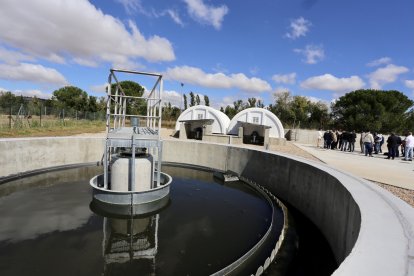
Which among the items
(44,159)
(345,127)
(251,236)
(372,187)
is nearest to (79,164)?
(44,159)

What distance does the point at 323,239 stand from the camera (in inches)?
285

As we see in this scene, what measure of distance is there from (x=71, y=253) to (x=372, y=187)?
727 centimetres

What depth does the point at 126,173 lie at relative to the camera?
8609 millimetres

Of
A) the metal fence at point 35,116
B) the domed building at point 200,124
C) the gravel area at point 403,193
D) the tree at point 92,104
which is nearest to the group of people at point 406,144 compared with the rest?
the gravel area at point 403,193

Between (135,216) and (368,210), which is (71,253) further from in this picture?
(368,210)

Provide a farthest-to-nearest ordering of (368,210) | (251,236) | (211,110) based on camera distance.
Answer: (211,110)
(251,236)
(368,210)

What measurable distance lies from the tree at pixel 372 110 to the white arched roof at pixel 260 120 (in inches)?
818

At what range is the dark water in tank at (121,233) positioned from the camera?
5.38m

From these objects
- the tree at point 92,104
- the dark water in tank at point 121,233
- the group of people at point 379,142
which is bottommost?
the dark water in tank at point 121,233

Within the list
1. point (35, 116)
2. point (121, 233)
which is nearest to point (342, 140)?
point (121, 233)

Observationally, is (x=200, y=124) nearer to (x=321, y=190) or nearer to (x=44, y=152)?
(x=44, y=152)

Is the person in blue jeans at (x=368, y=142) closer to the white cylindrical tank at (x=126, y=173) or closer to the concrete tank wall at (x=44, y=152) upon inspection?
the white cylindrical tank at (x=126, y=173)

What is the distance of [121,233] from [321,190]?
6.00 metres

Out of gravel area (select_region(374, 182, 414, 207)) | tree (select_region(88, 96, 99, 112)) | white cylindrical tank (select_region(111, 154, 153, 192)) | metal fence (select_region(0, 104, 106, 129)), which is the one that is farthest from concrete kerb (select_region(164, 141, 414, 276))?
tree (select_region(88, 96, 99, 112))
